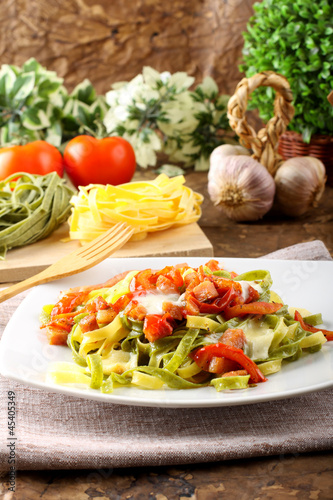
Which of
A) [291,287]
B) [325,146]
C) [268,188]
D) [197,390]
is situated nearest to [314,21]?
[325,146]

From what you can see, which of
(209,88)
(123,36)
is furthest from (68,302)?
(123,36)

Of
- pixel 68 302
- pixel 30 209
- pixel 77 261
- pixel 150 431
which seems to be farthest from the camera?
pixel 30 209

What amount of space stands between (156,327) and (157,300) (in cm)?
9

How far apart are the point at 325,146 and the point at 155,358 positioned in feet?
6.20

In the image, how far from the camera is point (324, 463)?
105 centimetres

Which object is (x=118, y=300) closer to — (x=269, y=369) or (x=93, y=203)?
(x=269, y=369)

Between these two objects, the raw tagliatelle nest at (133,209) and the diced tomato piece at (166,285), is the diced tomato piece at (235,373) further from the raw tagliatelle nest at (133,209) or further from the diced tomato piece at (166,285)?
the raw tagliatelle nest at (133,209)

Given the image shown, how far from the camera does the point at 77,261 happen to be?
165 centimetres

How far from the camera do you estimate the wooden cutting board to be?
6.59ft

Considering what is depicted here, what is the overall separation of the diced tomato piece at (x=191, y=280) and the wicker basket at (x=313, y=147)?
1.68m

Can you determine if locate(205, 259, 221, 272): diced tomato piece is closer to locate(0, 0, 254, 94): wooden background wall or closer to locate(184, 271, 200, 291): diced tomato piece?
locate(184, 271, 200, 291): diced tomato piece

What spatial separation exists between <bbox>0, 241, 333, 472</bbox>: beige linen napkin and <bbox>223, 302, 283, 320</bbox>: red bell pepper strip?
0.19 meters

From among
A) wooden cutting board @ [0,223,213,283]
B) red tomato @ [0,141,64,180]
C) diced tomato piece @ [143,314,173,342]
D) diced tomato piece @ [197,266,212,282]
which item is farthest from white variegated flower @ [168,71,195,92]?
diced tomato piece @ [143,314,173,342]

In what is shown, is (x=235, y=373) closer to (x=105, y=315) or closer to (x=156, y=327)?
(x=156, y=327)
